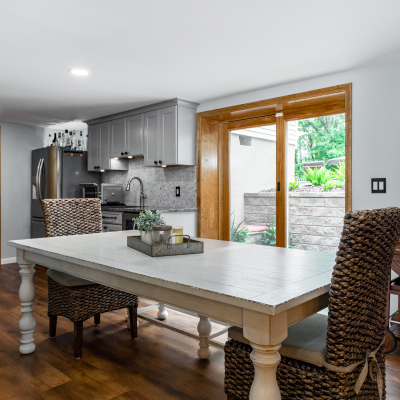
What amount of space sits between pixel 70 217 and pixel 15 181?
3521 mm

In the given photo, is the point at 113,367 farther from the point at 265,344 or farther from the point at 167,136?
the point at 167,136

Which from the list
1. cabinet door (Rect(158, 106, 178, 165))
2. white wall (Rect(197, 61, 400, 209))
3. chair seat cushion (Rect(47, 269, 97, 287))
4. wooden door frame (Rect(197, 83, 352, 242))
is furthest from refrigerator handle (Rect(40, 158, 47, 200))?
white wall (Rect(197, 61, 400, 209))

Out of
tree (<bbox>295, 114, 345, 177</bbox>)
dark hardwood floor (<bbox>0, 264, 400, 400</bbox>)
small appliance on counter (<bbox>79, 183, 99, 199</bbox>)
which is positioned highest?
tree (<bbox>295, 114, 345, 177</bbox>)

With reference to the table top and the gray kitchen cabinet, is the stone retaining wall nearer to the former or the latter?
the table top

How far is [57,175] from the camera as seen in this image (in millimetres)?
5293

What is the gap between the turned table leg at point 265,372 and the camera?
1.14m

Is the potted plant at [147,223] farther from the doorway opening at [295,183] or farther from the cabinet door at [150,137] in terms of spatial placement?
the cabinet door at [150,137]

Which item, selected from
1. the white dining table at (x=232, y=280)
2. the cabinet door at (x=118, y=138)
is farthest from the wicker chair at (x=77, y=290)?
the cabinet door at (x=118, y=138)

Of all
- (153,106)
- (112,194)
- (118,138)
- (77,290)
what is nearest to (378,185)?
(77,290)

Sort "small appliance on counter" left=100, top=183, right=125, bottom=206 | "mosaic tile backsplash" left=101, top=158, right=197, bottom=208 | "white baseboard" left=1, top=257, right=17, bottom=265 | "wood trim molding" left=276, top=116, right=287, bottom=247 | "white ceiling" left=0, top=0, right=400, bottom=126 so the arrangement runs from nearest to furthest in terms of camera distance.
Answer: "white ceiling" left=0, top=0, right=400, bottom=126
"wood trim molding" left=276, top=116, right=287, bottom=247
"mosaic tile backsplash" left=101, top=158, right=197, bottom=208
"small appliance on counter" left=100, top=183, right=125, bottom=206
"white baseboard" left=1, top=257, right=17, bottom=265

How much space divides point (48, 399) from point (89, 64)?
2.45 m

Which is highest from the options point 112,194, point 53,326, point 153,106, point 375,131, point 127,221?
point 153,106

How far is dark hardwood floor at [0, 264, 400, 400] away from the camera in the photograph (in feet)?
6.59

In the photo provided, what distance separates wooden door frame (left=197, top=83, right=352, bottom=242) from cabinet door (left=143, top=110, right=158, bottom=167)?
0.53 metres
